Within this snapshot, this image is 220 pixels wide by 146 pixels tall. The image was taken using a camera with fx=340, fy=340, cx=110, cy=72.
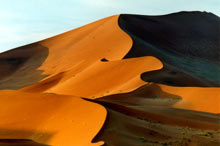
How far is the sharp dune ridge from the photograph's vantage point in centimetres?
927

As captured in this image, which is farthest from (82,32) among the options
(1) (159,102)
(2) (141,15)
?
(1) (159,102)

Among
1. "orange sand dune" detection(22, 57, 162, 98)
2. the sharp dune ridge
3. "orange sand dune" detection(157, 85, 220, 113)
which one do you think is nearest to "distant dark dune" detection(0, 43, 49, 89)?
the sharp dune ridge

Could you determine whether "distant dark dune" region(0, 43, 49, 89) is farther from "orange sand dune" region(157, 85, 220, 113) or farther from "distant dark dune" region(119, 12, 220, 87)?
"orange sand dune" region(157, 85, 220, 113)

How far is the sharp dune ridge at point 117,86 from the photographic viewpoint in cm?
927

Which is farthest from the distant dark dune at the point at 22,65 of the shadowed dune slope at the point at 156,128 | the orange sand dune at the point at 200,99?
the shadowed dune slope at the point at 156,128

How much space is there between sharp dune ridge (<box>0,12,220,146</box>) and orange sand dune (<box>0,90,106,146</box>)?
36mm

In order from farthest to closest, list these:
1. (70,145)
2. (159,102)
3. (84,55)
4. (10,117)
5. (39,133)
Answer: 1. (84,55)
2. (159,102)
3. (10,117)
4. (39,133)
5. (70,145)

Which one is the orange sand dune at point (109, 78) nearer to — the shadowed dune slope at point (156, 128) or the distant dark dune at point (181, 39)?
the distant dark dune at point (181, 39)

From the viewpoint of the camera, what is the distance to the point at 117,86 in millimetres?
22188

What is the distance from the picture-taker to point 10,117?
11.6 metres

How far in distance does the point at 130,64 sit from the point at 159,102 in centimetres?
810

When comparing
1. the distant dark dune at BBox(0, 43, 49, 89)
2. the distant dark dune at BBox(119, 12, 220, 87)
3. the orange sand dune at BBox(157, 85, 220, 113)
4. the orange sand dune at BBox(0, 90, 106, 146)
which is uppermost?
the orange sand dune at BBox(0, 90, 106, 146)

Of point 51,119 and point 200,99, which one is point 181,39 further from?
point 51,119

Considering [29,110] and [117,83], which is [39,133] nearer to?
[29,110]
